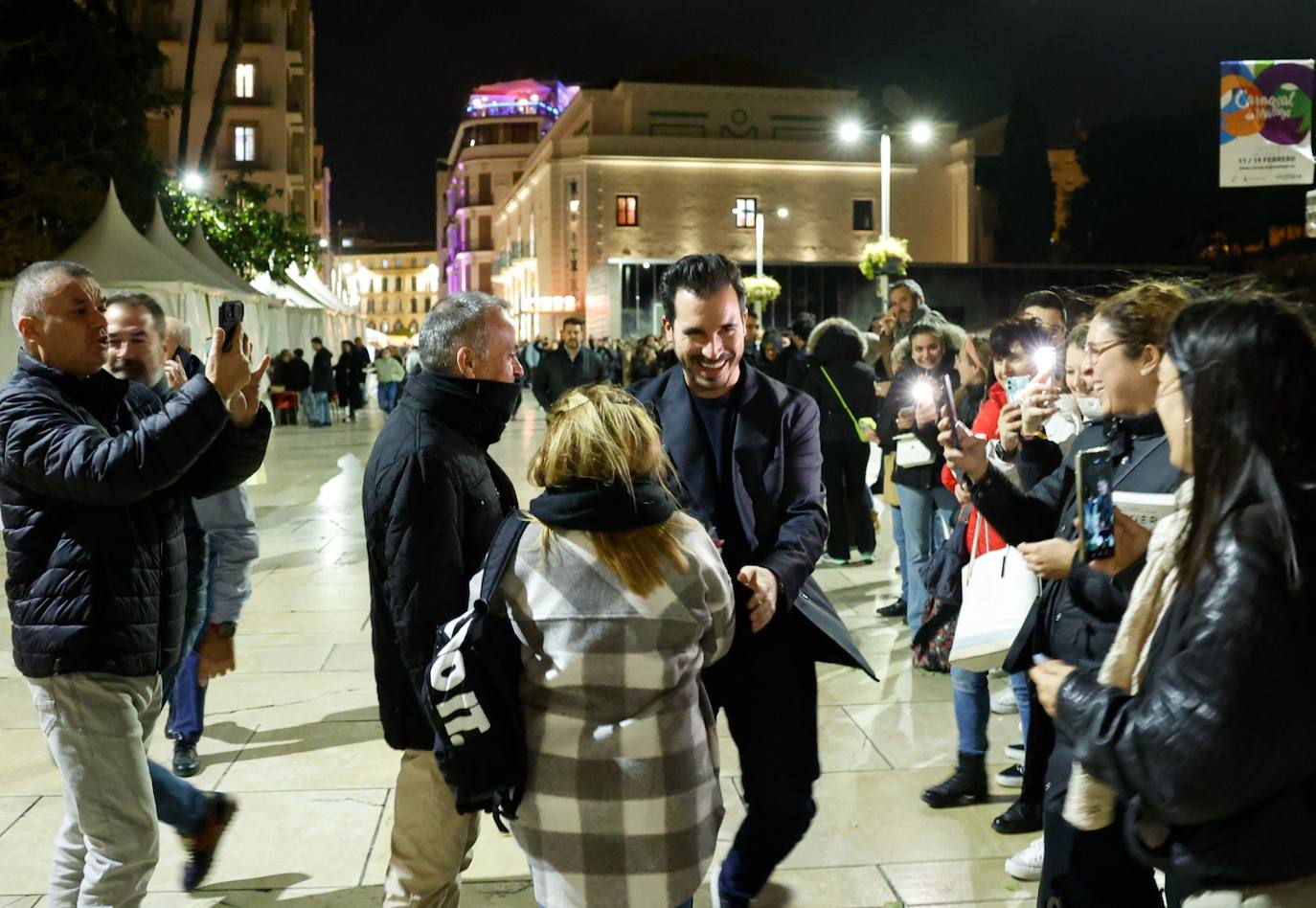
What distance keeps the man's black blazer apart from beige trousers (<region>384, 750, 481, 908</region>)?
0.99 m

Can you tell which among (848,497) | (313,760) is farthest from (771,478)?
(848,497)

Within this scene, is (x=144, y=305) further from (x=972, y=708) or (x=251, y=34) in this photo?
(x=251, y=34)

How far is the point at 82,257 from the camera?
15.9 m

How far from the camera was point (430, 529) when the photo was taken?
2.94m

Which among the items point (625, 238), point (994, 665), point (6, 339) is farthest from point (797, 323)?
point (625, 238)

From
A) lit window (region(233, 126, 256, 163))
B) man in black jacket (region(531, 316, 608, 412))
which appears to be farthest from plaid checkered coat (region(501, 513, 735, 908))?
lit window (region(233, 126, 256, 163))

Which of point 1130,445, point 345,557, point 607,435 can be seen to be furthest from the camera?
point 345,557

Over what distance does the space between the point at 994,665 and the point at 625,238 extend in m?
50.9

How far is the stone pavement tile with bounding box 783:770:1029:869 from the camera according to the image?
4.16 m

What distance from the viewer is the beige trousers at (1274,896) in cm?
186

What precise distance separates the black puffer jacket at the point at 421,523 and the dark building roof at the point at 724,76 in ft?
182

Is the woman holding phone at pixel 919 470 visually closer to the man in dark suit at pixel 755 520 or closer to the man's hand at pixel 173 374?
the man in dark suit at pixel 755 520

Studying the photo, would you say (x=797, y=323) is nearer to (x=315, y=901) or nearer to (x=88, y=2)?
(x=315, y=901)

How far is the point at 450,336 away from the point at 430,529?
0.54 metres
